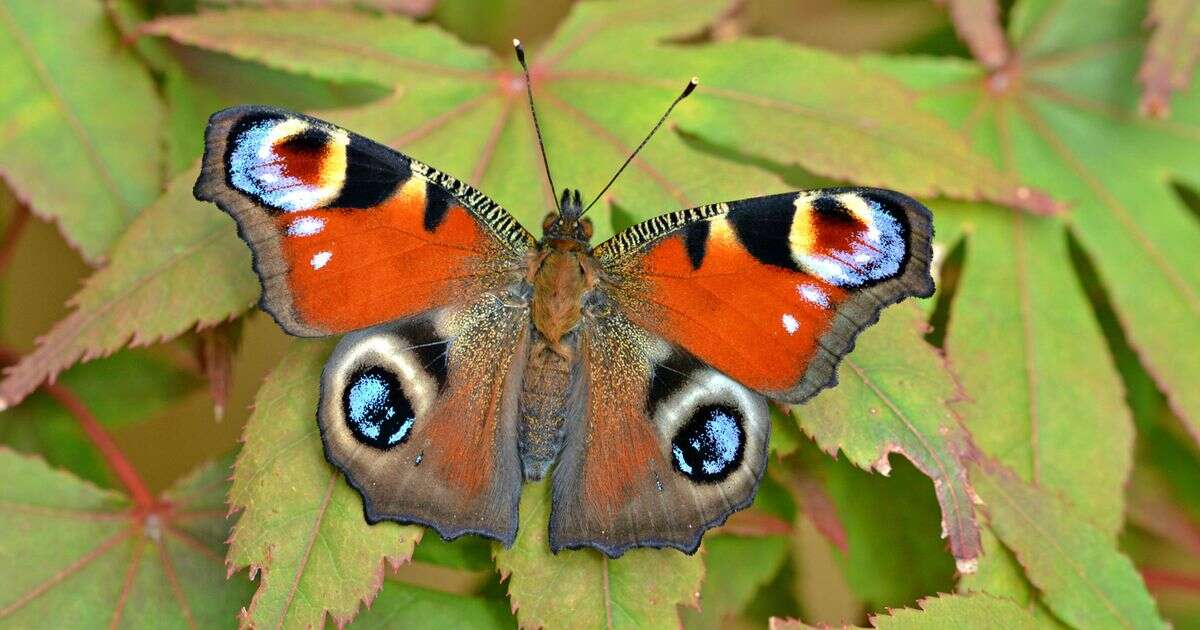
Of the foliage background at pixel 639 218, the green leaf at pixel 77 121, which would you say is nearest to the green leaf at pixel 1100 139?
the foliage background at pixel 639 218

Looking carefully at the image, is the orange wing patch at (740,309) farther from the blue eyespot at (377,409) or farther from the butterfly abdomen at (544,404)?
the blue eyespot at (377,409)

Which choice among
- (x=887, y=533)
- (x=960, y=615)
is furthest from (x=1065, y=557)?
(x=887, y=533)

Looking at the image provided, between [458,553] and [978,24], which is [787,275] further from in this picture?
[978,24]

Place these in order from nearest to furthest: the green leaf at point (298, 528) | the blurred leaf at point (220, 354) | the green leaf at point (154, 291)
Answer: the green leaf at point (298, 528) → the green leaf at point (154, 291) → the blurred leaf at point (220, 354)

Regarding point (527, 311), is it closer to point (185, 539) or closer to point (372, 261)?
point (372, 261)

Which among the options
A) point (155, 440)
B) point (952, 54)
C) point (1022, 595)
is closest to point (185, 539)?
point (1022, 595)

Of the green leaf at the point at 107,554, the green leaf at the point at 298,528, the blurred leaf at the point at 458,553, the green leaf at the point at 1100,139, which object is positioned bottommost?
the green leaf at the point at 107,554

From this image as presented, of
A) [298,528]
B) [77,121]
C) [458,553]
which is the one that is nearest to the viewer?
[298,528]
